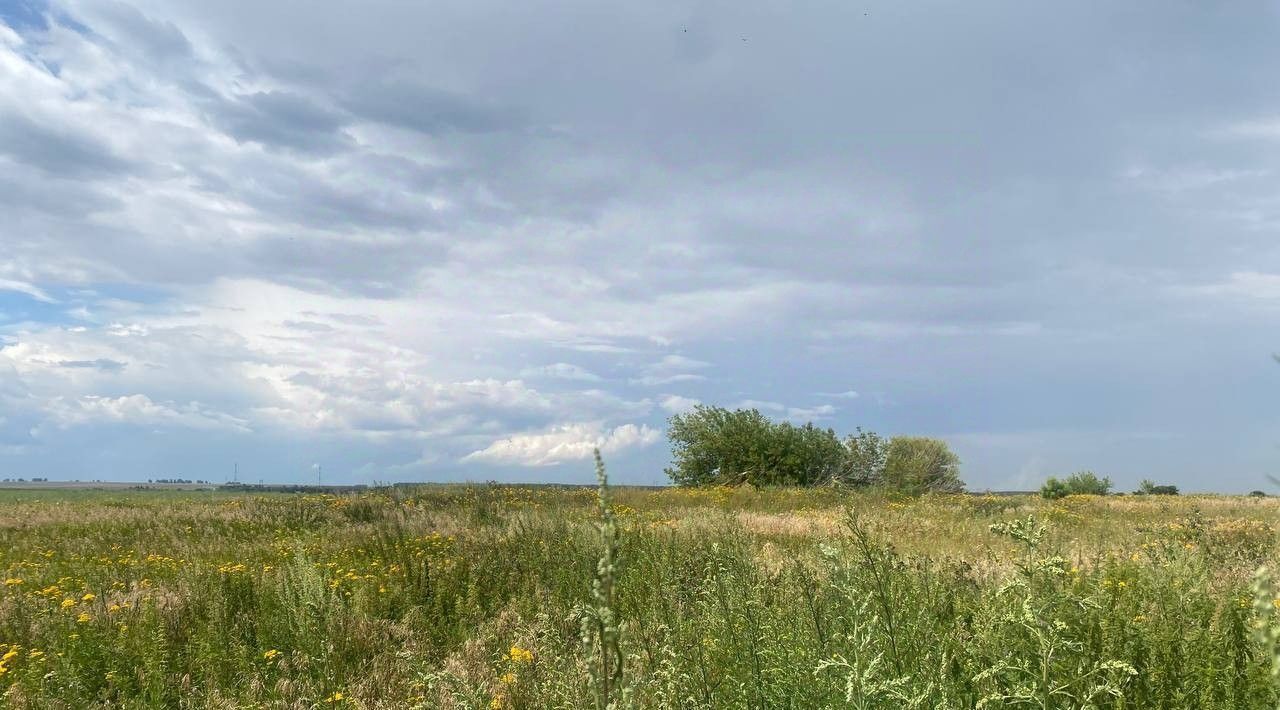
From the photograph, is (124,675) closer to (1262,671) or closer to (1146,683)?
(1146,683)

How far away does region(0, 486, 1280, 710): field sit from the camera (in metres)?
3.41

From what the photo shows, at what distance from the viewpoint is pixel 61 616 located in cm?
788

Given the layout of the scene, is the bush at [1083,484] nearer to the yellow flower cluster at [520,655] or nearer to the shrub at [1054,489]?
the shrub at [1054,489]

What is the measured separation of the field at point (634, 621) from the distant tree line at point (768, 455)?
24.2 m

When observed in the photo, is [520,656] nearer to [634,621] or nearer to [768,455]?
[634,621]

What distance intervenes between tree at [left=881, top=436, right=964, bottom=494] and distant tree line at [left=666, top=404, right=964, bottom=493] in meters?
0.10

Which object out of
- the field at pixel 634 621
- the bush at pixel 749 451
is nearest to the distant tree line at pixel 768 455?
the bush at pixel 749 451

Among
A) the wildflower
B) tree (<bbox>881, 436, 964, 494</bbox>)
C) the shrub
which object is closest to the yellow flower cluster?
the wildflower

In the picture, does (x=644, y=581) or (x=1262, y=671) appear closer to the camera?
(x=1262, y=671)

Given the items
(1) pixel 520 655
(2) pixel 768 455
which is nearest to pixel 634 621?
(1) pixel 520 655

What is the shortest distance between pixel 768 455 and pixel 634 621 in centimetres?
3329

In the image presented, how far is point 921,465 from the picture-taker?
39.6 m

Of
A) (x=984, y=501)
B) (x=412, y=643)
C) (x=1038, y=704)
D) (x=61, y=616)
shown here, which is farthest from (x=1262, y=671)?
(x=984, y=501)

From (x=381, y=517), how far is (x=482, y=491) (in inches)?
220
